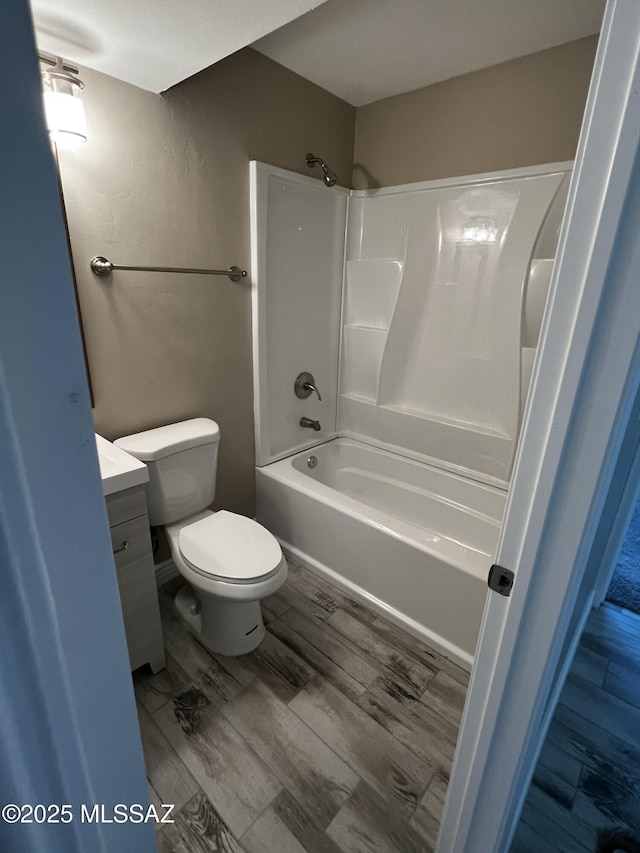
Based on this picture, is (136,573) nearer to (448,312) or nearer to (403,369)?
(403,369)

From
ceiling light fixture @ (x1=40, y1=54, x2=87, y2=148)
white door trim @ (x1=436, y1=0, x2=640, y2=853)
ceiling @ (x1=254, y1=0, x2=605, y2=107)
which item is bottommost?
white door trim @ (x1=436, y1=0, x2=640, y2=853)

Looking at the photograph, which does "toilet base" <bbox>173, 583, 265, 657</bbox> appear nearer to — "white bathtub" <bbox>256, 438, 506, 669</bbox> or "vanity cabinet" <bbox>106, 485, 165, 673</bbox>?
Result: "vanity cabinet" <bbox>106, 485, 165, 673</bbox>

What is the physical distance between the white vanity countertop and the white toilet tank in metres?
0.14

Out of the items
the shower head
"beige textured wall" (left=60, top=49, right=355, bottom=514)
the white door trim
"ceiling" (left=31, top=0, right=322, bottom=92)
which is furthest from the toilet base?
the shower head

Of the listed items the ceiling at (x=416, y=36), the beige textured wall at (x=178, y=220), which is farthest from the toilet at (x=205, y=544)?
the ceiling at (x=416, y=36)

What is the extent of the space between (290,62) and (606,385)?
2.11 meters

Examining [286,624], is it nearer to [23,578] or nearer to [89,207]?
[23,578]

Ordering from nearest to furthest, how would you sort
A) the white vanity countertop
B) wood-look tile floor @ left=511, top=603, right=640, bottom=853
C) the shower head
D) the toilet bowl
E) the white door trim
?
the white door trim < wood-look tile floor @ left=511, top=603, right=640, bottom=853 < the white vanity countertop < the toilet bowl < the shower head

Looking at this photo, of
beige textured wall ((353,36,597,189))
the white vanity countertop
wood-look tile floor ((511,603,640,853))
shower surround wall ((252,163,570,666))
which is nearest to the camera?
wood-look tile floor ((511,603,640,853))

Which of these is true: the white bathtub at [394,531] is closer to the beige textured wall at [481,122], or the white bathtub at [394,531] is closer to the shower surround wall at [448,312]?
the shower surround wall at [448,312]

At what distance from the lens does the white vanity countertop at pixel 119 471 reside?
132cm

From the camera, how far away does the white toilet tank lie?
167 centimetres

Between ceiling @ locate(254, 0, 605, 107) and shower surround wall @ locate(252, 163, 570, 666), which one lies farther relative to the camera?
shower surround wall @ locate(252, 163, 570, 666)

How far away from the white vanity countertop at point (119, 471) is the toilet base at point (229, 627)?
543mm
